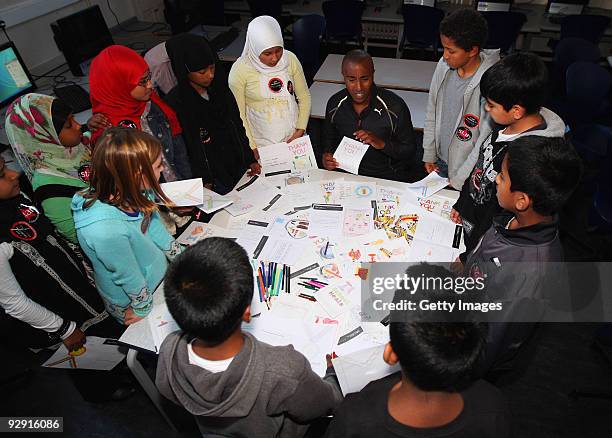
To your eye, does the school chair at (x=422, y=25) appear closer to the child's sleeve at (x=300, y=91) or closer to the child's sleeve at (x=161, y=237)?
the child's sleeve at (x=300, y=91)

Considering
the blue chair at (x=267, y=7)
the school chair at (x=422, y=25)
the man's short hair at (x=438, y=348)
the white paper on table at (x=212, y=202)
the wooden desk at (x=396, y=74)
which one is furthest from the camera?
the blue chair at (x=267, y=7)

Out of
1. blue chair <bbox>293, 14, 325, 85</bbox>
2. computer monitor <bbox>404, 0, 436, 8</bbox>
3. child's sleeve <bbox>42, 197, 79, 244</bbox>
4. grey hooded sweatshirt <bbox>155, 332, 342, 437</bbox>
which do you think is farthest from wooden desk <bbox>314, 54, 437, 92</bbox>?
grey hooded sweatshirt <bbox>155, 332, 342, 437</bbox>

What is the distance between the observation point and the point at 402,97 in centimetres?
350

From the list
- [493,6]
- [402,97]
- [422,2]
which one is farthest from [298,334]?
[493,6]

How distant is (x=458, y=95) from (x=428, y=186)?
2.09 ft

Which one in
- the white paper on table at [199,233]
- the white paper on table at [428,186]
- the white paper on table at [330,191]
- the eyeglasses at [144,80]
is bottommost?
the white paper on table at [428,186]

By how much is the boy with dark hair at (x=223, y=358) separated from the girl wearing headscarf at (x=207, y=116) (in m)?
1.43

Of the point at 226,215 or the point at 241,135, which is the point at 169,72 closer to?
the point at 241,135

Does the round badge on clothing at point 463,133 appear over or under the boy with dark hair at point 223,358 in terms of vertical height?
under

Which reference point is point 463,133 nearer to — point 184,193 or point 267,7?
point 184,193

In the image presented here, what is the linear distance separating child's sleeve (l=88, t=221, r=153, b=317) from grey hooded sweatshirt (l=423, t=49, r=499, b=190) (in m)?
1.82

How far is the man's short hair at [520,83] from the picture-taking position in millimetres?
1719

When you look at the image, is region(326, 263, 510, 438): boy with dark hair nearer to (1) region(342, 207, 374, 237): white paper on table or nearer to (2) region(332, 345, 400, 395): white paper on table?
(2) region(332, 345, 400, 395): white paper on table

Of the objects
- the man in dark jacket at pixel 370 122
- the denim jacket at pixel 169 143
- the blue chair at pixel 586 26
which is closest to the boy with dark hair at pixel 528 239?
the man in dark jacket at pixel 370 122
